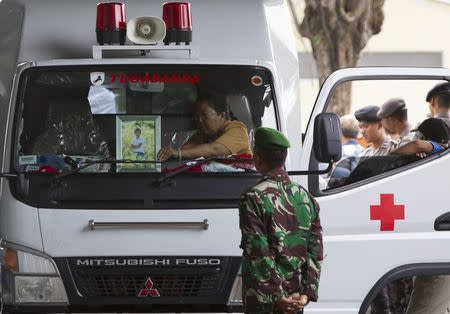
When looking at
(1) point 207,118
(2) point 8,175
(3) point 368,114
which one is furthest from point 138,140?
(3) point 368,114

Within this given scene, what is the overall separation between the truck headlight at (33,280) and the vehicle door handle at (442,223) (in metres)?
2.39

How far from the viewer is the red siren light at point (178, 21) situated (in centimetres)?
830

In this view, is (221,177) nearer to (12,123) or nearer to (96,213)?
(96,213)

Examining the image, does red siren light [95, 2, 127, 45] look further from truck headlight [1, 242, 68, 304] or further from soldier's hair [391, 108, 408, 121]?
soldier's hair [391, 108, 408, 121]

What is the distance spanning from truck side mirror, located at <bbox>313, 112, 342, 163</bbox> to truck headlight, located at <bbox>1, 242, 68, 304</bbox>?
168 cm

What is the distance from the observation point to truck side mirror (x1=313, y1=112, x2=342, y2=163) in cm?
790

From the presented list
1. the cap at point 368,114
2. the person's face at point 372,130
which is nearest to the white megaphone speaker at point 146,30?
the person's face at point 372,130

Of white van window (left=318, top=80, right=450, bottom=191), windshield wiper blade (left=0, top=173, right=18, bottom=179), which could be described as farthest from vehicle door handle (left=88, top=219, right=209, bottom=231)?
white van window (left=318, top=80, right=450, bottom=191)

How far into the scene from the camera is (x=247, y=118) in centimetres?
836

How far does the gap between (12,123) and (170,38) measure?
1081mm

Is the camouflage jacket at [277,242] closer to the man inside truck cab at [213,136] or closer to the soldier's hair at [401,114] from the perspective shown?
the man inside truck cab at [213,136]

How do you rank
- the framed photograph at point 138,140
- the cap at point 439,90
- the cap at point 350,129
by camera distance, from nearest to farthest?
the framed photograph at point 138,140 < the cap at point 439,90 < the cap at point 350,129

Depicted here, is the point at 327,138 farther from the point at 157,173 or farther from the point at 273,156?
the point at 273,156

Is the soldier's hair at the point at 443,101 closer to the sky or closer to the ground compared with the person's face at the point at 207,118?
closer to the ground
